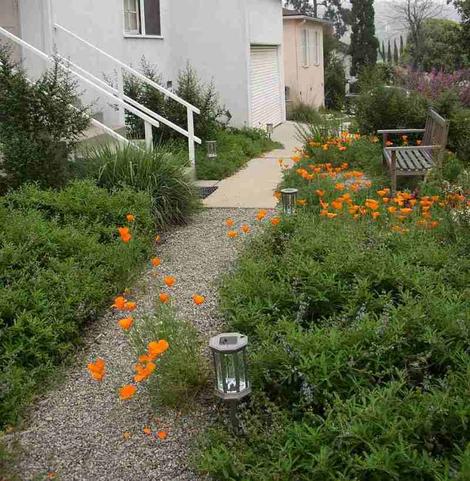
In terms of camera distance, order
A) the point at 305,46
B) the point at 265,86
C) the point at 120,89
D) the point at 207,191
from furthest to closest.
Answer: the point at 305,46, the point at 265,86, the point at 120,89, the point at 207,191

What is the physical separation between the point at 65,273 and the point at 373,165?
260 inches

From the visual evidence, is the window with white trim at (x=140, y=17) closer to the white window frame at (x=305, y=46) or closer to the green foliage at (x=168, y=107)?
the green foliage at (x=168, y=107)

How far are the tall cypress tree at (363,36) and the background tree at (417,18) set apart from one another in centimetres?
232

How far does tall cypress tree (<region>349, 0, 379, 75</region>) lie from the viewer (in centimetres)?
3956

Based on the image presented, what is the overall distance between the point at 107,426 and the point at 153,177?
4474 millimetres

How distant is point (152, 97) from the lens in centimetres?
1359

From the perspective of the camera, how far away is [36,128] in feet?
27.2

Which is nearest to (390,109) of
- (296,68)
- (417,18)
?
(296,68)

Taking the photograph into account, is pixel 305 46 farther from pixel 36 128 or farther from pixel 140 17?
pixel 36 128

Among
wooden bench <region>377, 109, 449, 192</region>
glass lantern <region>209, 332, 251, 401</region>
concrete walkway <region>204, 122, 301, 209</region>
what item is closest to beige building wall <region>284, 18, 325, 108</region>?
concrete walkway <region>204, 122, 301, 209</region>

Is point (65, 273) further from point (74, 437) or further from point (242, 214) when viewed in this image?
point (242, 214)

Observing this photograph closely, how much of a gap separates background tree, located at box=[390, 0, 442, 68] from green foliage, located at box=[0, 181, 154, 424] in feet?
106

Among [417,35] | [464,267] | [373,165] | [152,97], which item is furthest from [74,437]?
[417,35]

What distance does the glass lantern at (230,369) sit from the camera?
11.9 feet
